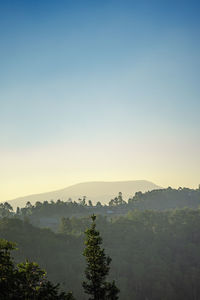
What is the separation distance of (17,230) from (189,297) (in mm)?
117217

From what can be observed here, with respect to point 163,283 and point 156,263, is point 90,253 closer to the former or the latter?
point 163,283


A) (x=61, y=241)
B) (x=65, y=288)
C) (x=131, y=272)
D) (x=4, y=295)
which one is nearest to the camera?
(x=4, y=295)

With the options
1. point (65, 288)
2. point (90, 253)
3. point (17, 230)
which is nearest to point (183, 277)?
point (65, 288)

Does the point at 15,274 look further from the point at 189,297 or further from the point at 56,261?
the point at 189,297

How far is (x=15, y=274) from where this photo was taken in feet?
84.1

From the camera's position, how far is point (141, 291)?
569ft

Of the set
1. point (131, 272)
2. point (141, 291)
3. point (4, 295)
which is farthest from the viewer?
point (131, 272)

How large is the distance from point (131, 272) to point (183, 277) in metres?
34.8

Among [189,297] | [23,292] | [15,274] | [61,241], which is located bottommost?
[189,297]

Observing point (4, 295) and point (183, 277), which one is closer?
point (4, 295)

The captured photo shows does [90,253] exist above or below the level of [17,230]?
above

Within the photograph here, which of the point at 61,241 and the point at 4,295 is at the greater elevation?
the point at 4,295

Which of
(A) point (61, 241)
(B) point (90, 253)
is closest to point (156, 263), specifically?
(A) point (61, 241)

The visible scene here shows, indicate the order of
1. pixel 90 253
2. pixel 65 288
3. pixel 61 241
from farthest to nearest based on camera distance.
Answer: pixel 61 241, pixel 65 288, pixel 90 253
